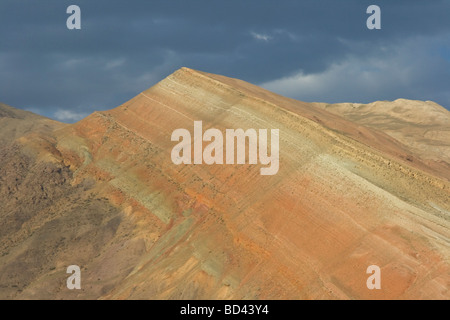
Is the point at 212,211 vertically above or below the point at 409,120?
above

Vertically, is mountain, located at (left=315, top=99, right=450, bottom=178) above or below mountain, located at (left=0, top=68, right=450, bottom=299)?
below

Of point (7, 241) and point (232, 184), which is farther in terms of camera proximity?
point (7, 241)

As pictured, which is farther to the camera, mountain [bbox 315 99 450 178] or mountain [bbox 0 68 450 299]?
mountain [bbox 315 99 450 178]

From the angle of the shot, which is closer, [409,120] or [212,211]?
[212,211]

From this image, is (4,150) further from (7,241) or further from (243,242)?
(243,242)

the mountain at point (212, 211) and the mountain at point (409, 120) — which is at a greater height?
the mountain at point (212, 211)

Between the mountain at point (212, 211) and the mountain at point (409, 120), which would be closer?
the mountain at point (212, 211)
